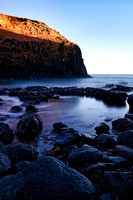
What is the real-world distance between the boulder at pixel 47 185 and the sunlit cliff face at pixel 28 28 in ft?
214

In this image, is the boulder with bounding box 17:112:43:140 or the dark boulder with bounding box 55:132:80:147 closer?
the dark boulder with bounding box 55:132:80:147

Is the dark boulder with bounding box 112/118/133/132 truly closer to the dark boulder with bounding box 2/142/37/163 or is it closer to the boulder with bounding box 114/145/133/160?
the boulder with bounding box 114/145/133/160

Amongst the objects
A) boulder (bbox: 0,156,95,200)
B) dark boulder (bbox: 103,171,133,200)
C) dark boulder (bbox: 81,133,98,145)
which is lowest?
dark boulder (bbox: 81,133,98,145)

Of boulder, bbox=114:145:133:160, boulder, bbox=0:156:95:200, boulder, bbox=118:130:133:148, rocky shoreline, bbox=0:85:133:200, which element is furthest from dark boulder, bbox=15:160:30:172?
boulder, bbox=118:130:133:148

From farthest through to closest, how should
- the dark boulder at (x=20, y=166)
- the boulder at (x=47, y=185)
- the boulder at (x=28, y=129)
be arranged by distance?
the boulder at (x=28, y=129) < the dark boulder at (x=20, y=166) < the boulder at (x=47, y=185)

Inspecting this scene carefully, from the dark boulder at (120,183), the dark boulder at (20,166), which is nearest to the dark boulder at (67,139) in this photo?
the dark boulder at (20,166)

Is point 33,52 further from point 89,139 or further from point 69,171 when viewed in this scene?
point 69,171

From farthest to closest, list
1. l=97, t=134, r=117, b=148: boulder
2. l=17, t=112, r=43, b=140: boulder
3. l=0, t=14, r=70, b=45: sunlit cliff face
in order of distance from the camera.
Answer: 1. l=0, t=14, r=70, b=45: sunlit cliff face
2. l=17, t=112, r=43, b=140: boulder
3. l=97, t=134, r=117, b=148: boulder

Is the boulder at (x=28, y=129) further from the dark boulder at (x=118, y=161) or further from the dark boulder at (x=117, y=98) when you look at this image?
the dark boulder at (x=117, y=98)

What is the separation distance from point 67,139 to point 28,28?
70.7 m

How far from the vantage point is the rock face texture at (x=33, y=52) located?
48156 millimetres

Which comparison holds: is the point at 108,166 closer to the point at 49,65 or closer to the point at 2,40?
the point at 2,40

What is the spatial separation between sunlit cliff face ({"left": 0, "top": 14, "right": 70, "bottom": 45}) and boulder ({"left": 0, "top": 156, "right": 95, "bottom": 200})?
65.2 m

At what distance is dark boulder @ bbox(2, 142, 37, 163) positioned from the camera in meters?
2.87
